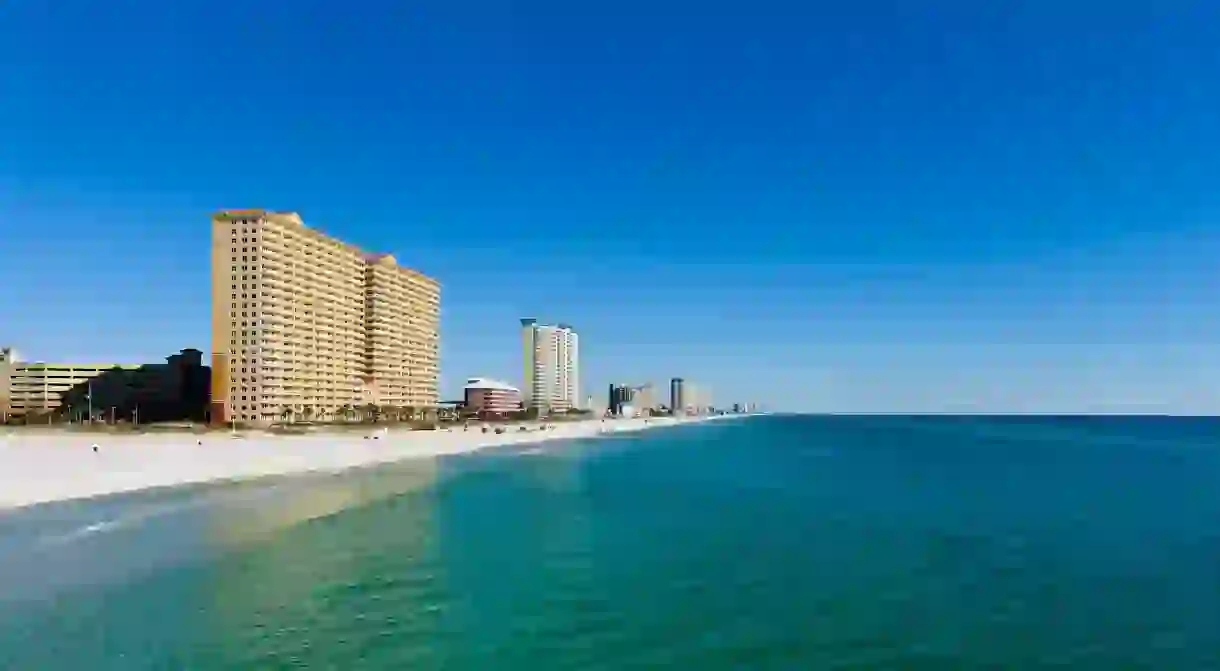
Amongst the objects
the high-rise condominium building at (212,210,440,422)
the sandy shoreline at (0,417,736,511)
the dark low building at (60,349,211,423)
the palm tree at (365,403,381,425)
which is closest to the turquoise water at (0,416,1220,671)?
the sandy shoreline at (0,417,736,511)

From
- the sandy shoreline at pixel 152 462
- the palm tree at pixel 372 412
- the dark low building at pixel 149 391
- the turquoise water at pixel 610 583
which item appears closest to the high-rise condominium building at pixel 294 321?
the palm tree at pixel 372 412

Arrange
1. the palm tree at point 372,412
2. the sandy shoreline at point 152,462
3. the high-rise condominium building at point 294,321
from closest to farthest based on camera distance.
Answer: the sandy shoreline at point 152,462
the high-rise condominium building at point 294,321
the palm tree at point 372,412

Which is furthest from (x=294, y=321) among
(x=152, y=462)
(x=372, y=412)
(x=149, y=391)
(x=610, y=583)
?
(x=610, y=583)

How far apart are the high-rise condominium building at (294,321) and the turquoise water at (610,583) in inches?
3450

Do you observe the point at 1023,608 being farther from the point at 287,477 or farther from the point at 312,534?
the point at 287,477

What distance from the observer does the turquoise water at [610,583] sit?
48.0 ft

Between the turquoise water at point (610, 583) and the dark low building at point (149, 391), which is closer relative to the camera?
the turquoise water at point (610, 583)

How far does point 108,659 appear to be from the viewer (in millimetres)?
13828

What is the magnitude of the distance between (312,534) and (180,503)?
13.2m

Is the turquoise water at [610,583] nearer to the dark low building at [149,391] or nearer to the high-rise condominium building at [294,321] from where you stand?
the high-rise condominium building at [294,321]

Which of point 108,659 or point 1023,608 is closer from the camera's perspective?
point 108,659

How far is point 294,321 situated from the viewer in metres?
130

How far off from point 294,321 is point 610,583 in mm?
119042

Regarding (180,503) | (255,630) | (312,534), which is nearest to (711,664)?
(255,630)
